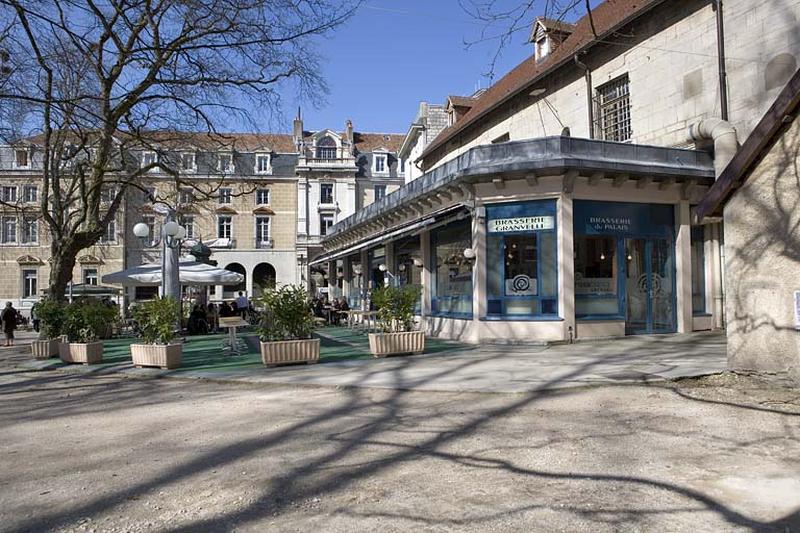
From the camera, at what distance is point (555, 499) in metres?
4.04

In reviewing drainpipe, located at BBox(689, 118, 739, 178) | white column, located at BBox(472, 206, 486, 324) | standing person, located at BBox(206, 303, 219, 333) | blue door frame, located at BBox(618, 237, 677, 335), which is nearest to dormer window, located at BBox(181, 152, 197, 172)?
standing person, located at BBox(206, 303, 219, 333)

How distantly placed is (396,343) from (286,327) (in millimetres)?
2281

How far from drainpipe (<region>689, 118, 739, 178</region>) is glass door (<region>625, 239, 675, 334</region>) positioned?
226 cm

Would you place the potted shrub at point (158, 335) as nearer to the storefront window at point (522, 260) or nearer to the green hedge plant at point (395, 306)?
the green hedge plant at point (395, 306)

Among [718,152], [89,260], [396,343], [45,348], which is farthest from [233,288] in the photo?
[718,152]

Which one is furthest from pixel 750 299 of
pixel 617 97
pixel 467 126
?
pixel 467 126

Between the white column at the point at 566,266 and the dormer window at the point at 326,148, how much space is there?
131 feet

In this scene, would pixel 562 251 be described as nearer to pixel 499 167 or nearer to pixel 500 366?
pixel 499 167

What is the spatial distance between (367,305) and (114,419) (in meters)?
15.7

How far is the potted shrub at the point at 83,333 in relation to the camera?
12812 millimetres

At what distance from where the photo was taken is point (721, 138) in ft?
45.2

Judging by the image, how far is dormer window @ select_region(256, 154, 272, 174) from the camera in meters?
50.8

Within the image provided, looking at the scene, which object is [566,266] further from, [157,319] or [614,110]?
[157,319]

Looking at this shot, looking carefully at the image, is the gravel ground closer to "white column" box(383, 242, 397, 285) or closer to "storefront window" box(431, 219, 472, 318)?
"storefront window" box(431, 219, 472, 318)
